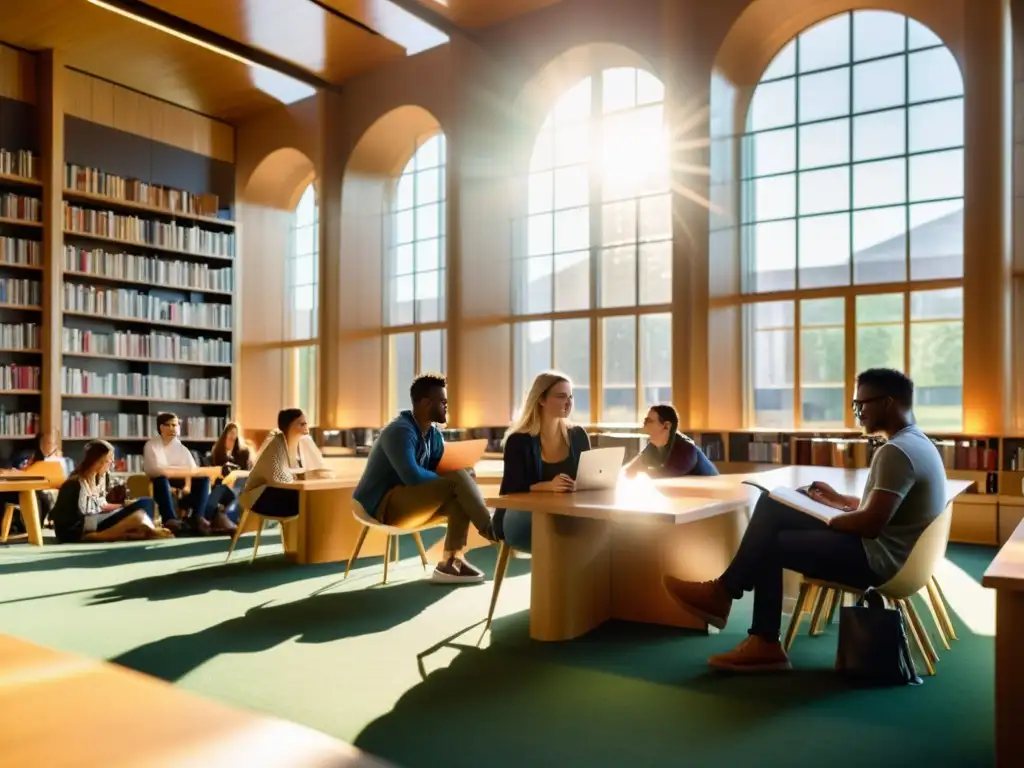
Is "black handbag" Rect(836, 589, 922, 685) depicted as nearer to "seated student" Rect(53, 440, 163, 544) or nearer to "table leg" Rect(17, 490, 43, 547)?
"seated student" Rect(53, 440, 163, 544)

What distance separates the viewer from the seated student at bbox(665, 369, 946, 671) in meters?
3.01

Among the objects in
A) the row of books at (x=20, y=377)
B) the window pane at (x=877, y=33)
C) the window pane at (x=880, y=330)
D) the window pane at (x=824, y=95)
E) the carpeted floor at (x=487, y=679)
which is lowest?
the carpeted floor at (x=487, y=679)

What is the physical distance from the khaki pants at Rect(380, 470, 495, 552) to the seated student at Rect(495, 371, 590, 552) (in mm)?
464

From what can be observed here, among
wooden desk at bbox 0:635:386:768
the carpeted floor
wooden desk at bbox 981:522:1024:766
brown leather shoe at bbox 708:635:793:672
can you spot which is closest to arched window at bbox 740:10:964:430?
the carpeted floor

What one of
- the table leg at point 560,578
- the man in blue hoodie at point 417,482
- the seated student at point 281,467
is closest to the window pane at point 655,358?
the seated student at point 281,467

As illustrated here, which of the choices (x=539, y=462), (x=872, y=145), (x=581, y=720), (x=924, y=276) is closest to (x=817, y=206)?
(x=872, y=145)

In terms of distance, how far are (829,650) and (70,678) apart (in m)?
3.24

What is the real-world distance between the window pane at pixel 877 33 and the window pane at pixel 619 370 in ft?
11.2

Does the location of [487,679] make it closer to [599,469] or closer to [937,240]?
[599,469]

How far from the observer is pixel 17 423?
9.16 metres

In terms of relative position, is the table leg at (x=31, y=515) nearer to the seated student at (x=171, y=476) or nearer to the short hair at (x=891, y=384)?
the seated student at (x=171, y=476)

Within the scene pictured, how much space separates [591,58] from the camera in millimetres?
9648

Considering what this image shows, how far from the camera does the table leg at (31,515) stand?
6.71 meters

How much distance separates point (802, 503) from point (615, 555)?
4.16 feet
